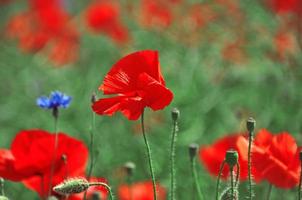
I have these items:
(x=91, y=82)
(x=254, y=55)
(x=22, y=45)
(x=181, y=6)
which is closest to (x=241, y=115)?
(x=254, y=55)

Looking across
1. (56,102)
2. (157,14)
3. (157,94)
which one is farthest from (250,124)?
(157,14)

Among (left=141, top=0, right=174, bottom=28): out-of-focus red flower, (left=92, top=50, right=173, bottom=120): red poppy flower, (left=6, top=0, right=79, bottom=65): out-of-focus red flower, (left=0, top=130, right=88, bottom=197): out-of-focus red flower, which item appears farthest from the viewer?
(left=6, top=0, right=79, bottom=65): out-of-focus red flower

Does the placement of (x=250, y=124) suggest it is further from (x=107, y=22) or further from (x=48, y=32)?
(x=48, y=32)

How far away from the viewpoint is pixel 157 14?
3.74m

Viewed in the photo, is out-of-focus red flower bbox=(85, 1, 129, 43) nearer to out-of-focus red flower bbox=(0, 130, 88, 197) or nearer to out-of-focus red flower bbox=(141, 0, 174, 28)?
out-of-focus red flower bbox=(141, 0, 174, 28)

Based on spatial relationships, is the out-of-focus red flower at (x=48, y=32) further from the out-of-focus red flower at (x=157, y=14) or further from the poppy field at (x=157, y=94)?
the out-of-focus red flower at (x=157, y=14)

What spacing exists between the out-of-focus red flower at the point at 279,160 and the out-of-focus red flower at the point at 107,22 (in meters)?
2.70

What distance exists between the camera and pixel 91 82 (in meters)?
3.92

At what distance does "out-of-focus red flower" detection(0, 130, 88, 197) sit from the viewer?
152 centimetres

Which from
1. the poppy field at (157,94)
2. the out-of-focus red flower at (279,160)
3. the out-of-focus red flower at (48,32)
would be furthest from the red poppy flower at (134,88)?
the out-of-focus red flower at (48,32)

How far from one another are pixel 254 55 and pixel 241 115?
0.61 m

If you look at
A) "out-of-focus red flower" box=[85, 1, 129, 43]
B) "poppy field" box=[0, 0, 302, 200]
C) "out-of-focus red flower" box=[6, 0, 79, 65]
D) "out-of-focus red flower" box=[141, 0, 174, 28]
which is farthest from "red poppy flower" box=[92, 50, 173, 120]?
"out-of-focus red flower" box=[6, 0, 79, 65]

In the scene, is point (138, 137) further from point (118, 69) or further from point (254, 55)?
point (118, 69)

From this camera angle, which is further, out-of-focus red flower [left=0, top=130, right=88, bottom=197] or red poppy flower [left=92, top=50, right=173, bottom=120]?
out-of-focus red flower [left=0, top=130, right=88, bottom=197]
